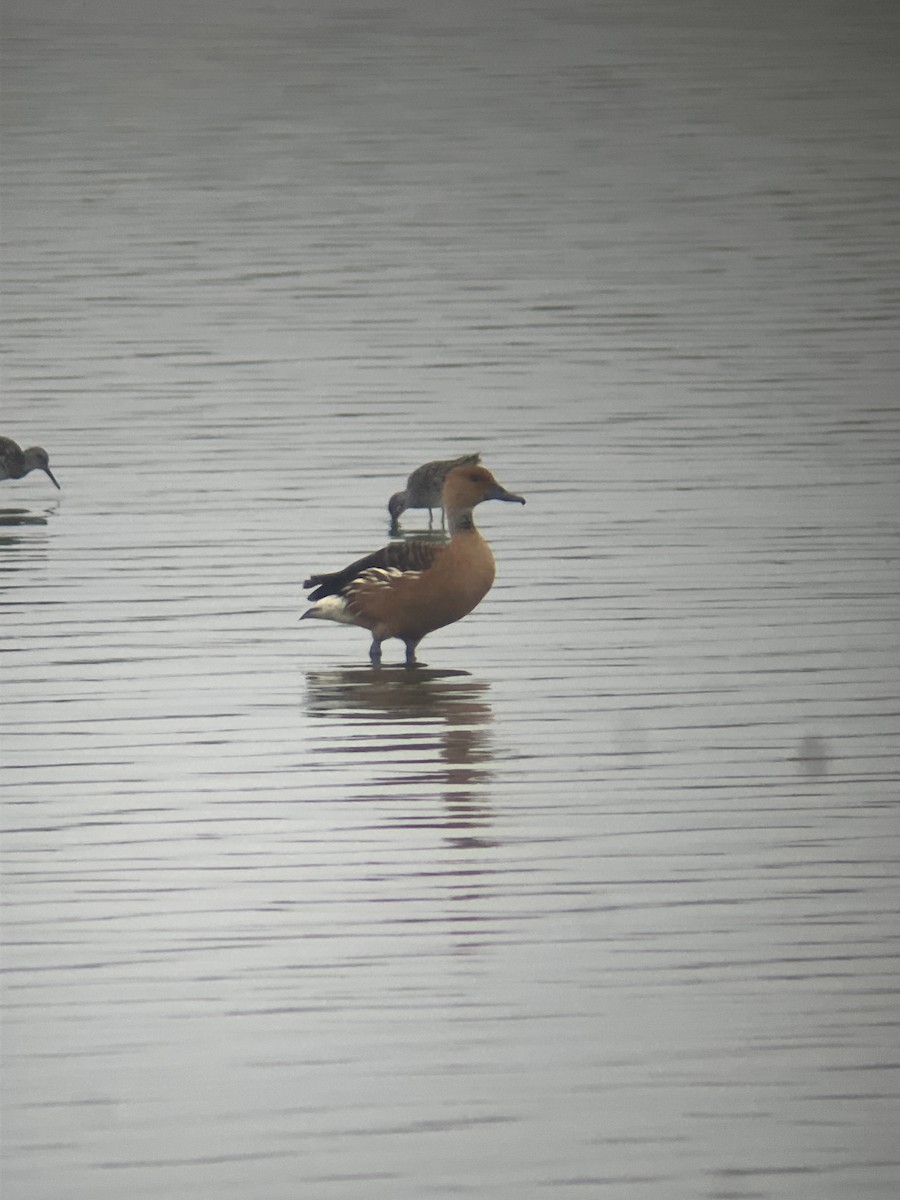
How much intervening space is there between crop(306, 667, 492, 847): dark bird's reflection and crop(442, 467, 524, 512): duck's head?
1.11 feet

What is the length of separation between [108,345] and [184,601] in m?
2.68

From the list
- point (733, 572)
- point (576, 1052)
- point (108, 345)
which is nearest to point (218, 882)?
point (576, 1052)

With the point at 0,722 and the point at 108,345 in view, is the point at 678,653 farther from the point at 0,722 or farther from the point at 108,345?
the point at 108,345

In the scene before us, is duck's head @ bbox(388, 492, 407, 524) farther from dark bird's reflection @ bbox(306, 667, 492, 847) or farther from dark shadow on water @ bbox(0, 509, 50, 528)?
dark bird's reflection @ bbox(306, 667, 492, 847)

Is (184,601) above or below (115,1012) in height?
above

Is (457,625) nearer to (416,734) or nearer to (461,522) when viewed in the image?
(461,522)

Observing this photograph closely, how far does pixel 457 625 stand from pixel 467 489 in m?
0.42

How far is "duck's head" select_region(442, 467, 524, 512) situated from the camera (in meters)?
3.79

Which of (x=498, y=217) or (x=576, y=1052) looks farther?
(x=498, y=217)

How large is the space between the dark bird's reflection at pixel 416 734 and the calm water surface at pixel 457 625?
0.01 metres

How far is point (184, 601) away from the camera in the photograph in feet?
13.8

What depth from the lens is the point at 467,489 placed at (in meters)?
3.82

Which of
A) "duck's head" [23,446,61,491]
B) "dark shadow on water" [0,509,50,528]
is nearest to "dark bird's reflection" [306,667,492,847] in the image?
"dark shadow on water" [0,509,50,528]

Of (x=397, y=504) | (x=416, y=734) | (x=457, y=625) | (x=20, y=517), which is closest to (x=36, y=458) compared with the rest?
(x=20, y=517)
